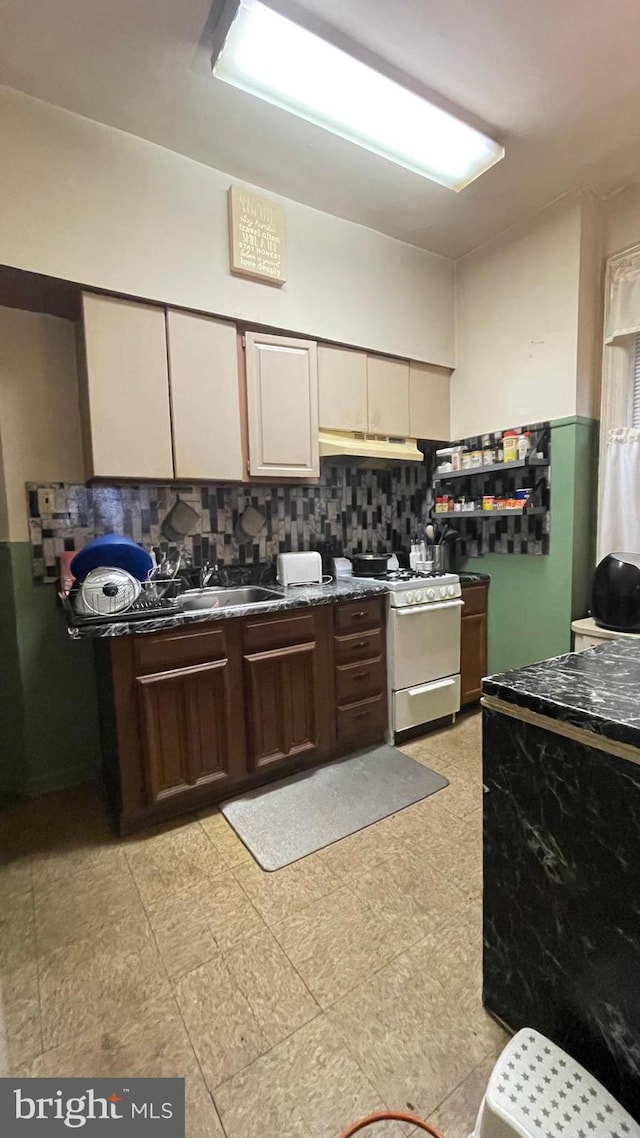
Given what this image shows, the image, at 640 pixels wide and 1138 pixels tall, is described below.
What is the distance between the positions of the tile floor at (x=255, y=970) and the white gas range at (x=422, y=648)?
70 cm

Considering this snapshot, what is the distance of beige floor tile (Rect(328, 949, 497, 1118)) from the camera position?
1002mm

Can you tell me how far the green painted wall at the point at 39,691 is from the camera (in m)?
2.09

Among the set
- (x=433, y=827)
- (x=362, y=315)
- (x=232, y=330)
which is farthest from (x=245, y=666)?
(x=362, y=315)

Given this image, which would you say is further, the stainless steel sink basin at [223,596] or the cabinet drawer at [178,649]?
the stainless steel sink basin at [223,596]

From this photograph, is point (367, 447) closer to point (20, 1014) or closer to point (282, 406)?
point (282, 406)

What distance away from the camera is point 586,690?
0.93 m

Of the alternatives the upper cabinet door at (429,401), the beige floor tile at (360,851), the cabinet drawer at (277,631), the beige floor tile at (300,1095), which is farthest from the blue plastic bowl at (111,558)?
the upper cabinet door at (429,401)

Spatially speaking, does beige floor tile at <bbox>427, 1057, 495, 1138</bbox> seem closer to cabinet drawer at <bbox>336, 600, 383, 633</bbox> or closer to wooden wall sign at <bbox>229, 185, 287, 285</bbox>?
cabinet drawer at <bbox>336, 600, 383, 633</bbox>

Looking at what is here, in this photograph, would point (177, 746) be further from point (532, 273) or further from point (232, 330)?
point (532, 273)

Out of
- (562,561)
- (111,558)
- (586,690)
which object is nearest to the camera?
(586,690)

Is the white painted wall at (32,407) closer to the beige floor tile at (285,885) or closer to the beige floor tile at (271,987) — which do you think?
the beige floor tile at (285,885)

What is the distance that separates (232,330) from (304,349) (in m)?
0.40

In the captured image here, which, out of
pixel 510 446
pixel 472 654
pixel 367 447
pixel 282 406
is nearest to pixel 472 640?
pixel 472 654

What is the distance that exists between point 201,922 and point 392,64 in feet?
9.79
